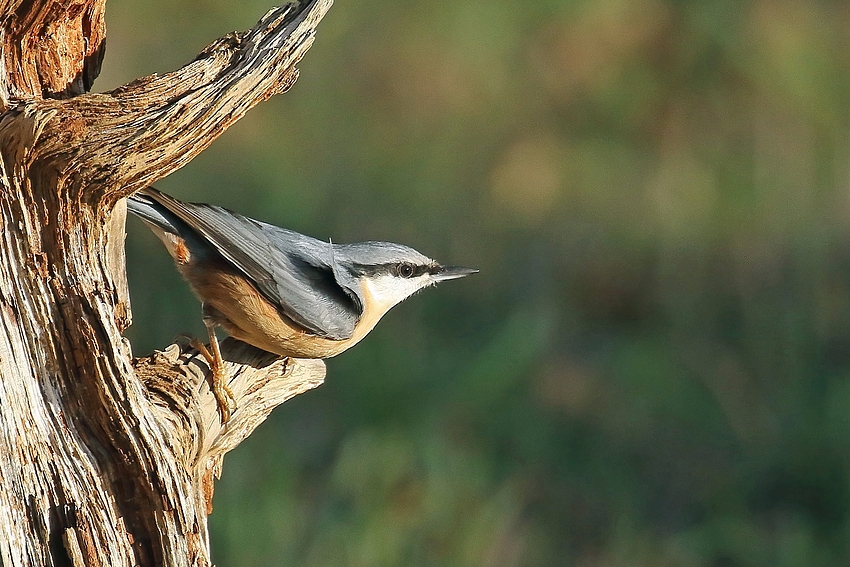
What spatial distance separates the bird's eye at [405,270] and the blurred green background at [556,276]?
43.6 inches

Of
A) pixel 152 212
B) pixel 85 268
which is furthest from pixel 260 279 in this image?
pixel 85 268

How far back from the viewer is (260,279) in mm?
2592

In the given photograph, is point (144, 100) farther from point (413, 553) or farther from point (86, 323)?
point (413, 553)

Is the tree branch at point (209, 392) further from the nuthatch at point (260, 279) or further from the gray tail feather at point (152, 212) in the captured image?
the gray tail feather at point (152, 212)

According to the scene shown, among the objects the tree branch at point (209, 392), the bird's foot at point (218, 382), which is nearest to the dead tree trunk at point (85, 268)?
the tree branch at point (209, 392)

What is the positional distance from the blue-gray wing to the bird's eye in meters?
0.20

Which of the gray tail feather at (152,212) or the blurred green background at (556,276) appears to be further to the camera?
the blurred green background at (556,276)

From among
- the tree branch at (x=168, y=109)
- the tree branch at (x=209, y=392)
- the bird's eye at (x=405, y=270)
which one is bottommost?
the tree branch at (x=209, y=392)

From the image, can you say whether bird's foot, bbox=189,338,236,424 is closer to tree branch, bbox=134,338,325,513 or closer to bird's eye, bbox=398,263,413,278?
tree branch, bbox=134,338,325,513

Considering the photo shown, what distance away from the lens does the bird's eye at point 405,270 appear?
296 cm

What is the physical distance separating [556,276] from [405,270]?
2.77m

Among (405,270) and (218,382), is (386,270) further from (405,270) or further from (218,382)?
(218,382)

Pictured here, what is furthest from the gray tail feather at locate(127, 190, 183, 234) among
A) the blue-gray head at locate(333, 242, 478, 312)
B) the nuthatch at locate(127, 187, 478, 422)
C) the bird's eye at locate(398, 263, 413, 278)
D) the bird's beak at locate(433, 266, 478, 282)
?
the bird's beak at locate(433, 266, 478, 282)

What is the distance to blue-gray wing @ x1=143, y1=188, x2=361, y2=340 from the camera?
2.50m
